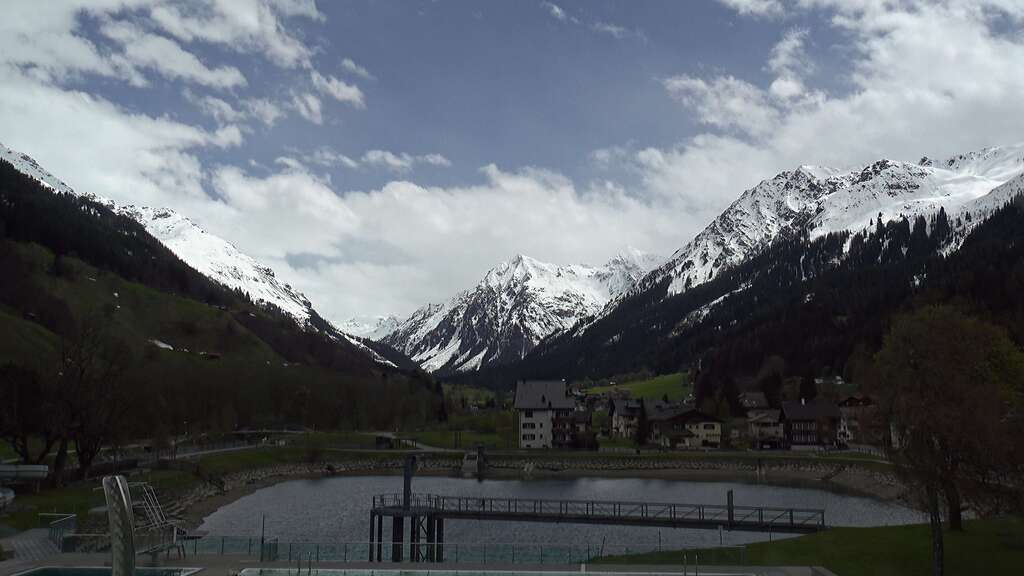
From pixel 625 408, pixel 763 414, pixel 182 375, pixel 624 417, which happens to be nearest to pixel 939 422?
pixel 763 414

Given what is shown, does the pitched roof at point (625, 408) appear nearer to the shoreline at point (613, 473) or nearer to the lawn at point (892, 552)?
the shoreline at point (613, 473)

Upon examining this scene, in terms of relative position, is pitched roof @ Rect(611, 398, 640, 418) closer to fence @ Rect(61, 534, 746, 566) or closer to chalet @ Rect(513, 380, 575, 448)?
chalet @ Rect(513, 380, 575, 448)

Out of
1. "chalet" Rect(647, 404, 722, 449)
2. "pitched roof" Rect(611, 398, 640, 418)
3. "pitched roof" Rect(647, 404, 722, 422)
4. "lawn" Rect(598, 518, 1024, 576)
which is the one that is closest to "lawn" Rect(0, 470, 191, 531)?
"lawn" Rect(598, 518, 1024, 576)

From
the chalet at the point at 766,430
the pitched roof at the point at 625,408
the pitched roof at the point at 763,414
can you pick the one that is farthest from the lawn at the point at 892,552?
the pitched roof at the point at 625,408

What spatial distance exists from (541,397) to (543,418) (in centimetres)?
369

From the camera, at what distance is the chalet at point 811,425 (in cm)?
14200

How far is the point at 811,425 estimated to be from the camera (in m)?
144

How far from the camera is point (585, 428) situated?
15000 centimetres

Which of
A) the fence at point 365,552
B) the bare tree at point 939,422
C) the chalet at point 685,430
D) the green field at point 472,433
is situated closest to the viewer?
the bare tree at point 939,422

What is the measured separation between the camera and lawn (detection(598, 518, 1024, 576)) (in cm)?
3712

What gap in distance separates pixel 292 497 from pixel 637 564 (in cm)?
6125

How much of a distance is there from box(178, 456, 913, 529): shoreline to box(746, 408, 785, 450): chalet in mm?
24555

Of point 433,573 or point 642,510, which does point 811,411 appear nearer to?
point 642,510

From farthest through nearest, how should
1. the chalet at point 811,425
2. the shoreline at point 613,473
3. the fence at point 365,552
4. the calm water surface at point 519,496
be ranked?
the chalet at point 811,425, the shoreline at point 613,473, the calm water surface at point 519,496, the fence at point 365,552
